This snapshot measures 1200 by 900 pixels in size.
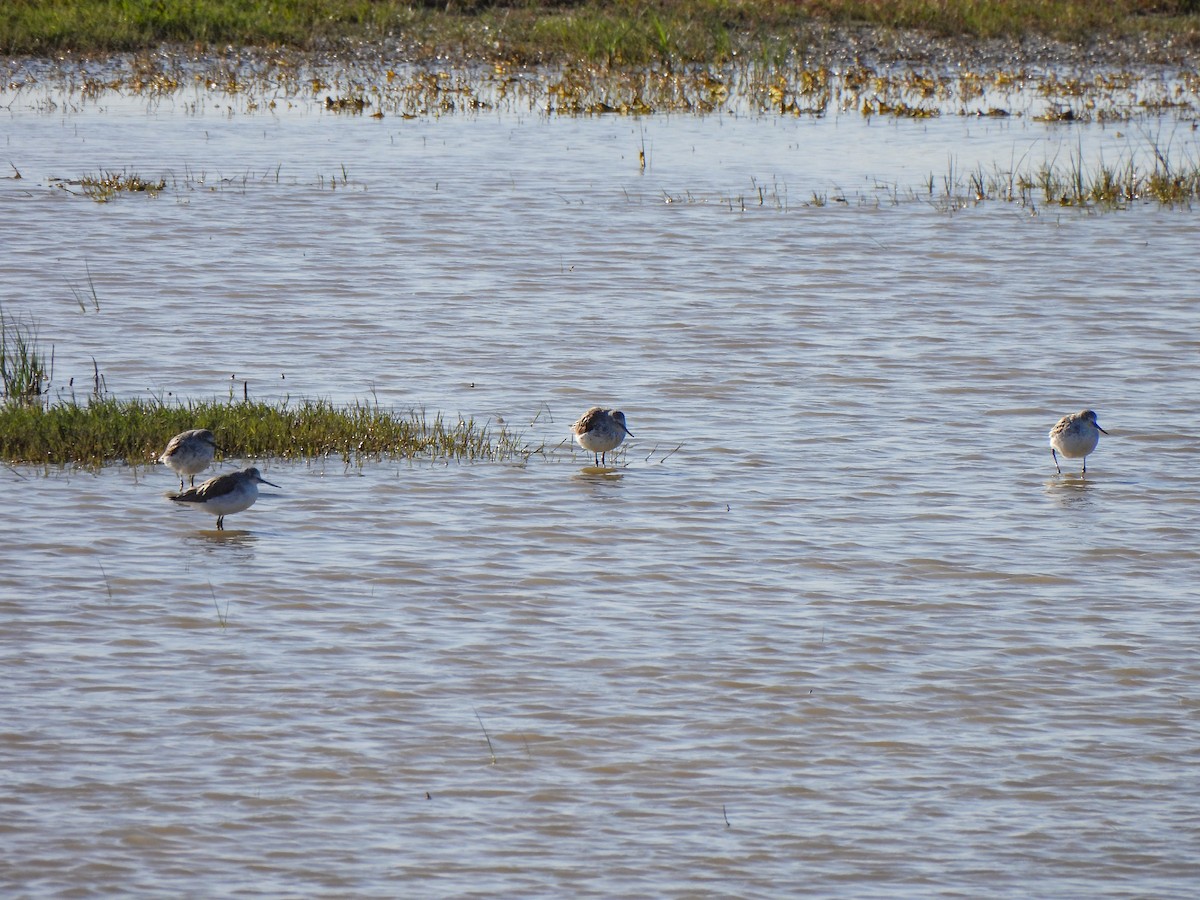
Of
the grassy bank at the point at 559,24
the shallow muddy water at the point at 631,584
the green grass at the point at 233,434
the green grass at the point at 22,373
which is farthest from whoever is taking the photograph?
the grassy bank at the point at 559,24

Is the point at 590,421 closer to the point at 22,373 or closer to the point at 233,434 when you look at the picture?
the point at 233,434

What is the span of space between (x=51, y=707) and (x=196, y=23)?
2661cm

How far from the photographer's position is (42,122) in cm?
2634

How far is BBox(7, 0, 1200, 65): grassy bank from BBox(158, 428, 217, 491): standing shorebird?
21164 mm

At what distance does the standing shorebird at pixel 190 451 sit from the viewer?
1019 centimetres

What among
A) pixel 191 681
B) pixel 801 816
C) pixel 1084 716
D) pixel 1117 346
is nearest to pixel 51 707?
pixel 191 681

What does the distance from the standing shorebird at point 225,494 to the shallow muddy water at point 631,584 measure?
267 millimetres

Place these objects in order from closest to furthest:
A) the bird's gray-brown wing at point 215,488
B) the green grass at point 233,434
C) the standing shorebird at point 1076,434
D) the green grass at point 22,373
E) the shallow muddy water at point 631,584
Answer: the shallow muddy water at point 631,584, the bird's gray-brown wing at point 215,488, the standing shorebird at point 1076,434, the green grass at point 233,434, the green grass at point 22,373

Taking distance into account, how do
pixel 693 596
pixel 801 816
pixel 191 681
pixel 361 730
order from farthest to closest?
1. pixel 693 596
2. pixel 191 681
3. pixel 361 730
4. pixel 801 816

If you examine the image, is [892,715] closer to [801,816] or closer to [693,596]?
[801,816]

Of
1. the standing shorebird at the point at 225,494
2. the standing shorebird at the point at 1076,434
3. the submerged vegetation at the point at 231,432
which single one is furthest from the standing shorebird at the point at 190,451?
the standing shorebird at the point at 1076,434

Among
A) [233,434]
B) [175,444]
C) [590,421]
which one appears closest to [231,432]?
[233,434]

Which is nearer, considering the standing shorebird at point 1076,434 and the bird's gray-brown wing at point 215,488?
the bird's gray-brown wing at point 215,488

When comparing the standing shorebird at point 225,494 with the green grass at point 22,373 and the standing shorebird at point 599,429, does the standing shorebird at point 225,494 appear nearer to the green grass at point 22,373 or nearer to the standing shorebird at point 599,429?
the standing shorebird at point 599,429
